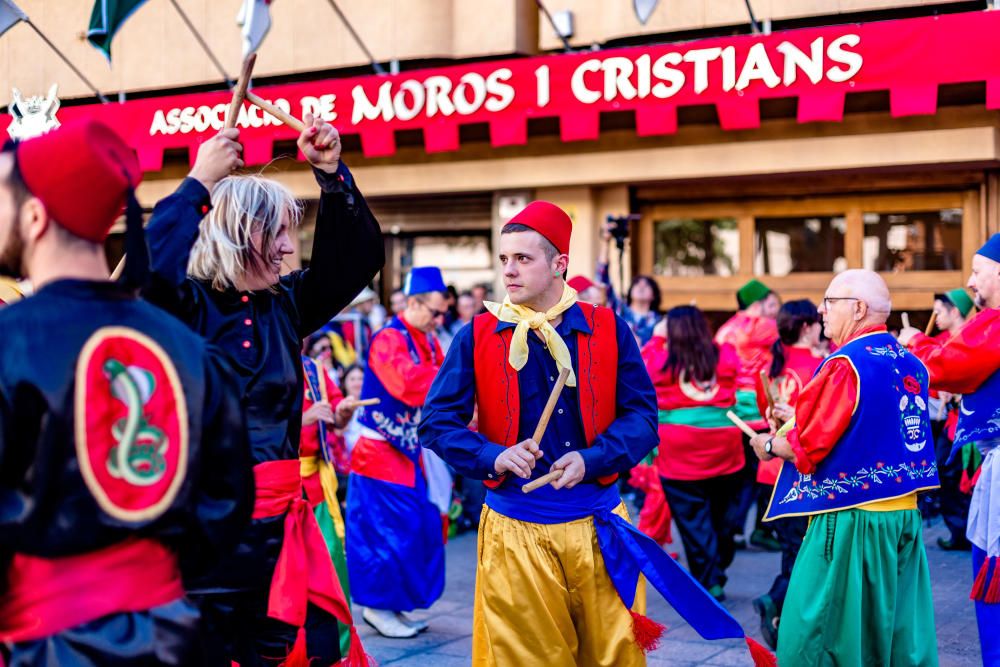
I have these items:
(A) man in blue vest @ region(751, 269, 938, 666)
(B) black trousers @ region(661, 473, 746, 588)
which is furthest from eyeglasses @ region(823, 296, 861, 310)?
(B) black trousers @ region(661, 473, 746, 588)

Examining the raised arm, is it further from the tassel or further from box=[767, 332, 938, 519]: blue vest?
the tassel

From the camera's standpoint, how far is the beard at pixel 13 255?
2271 mm

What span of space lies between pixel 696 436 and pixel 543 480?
13.5ft

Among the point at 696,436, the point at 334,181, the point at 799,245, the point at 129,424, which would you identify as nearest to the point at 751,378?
the point at 696,436

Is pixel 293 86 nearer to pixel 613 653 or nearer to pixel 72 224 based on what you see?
pixel 613 653

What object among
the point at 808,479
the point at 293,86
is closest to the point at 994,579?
the point at 808,479

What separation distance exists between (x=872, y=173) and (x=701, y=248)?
6.93 feet

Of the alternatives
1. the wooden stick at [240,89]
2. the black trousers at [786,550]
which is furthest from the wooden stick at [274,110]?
the black trousers at [786,550]

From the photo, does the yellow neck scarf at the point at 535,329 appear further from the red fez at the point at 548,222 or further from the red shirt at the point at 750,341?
the red shirt at the point at 750,341

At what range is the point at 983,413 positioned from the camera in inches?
211

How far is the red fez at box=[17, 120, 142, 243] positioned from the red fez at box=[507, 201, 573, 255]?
196cm

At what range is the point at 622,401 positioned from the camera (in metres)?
4.07

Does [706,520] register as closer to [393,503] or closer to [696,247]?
[393,503]

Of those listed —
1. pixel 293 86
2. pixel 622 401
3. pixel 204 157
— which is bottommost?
pixel 622 401
